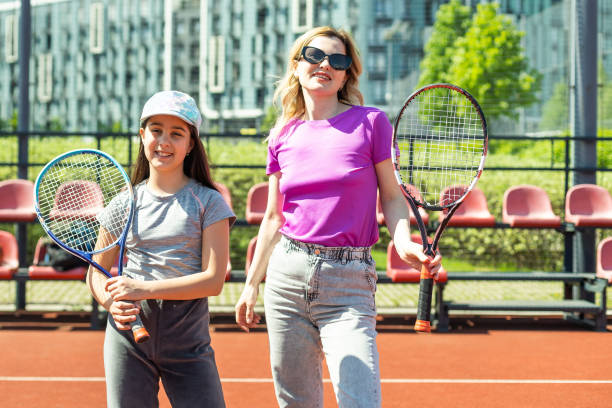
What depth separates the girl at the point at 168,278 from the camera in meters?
2.26

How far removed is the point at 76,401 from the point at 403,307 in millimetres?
4322

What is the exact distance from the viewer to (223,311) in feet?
25.7

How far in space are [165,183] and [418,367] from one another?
353 centimetres

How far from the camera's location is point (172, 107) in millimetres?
2355

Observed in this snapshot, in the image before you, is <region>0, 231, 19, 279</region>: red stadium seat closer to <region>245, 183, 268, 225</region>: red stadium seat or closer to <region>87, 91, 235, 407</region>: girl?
<region>245, 183, 268, 225</region>: red stadium seat

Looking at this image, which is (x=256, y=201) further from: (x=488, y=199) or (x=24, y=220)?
(x=488, y=199)

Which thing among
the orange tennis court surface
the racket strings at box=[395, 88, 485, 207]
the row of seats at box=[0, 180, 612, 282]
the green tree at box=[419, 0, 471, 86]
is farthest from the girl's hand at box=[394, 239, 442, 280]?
the green tree at box=[419, 0, 471, 86]

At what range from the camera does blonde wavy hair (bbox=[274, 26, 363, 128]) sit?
2.63 m

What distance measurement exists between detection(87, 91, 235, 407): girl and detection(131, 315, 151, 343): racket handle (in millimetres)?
30

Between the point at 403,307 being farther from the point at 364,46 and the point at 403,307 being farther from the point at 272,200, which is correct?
the point at 364,46

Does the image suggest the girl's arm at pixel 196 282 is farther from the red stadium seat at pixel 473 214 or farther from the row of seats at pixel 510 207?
the red stadium seat at pixel 473 214

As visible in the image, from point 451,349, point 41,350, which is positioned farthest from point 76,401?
point 451,349

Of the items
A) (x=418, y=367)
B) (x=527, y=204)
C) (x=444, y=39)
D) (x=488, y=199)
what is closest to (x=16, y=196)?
(x=418, y=367)

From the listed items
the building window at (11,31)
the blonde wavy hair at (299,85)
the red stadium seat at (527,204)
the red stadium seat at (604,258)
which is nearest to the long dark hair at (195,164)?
the blonde wavy hair at (299,85)
